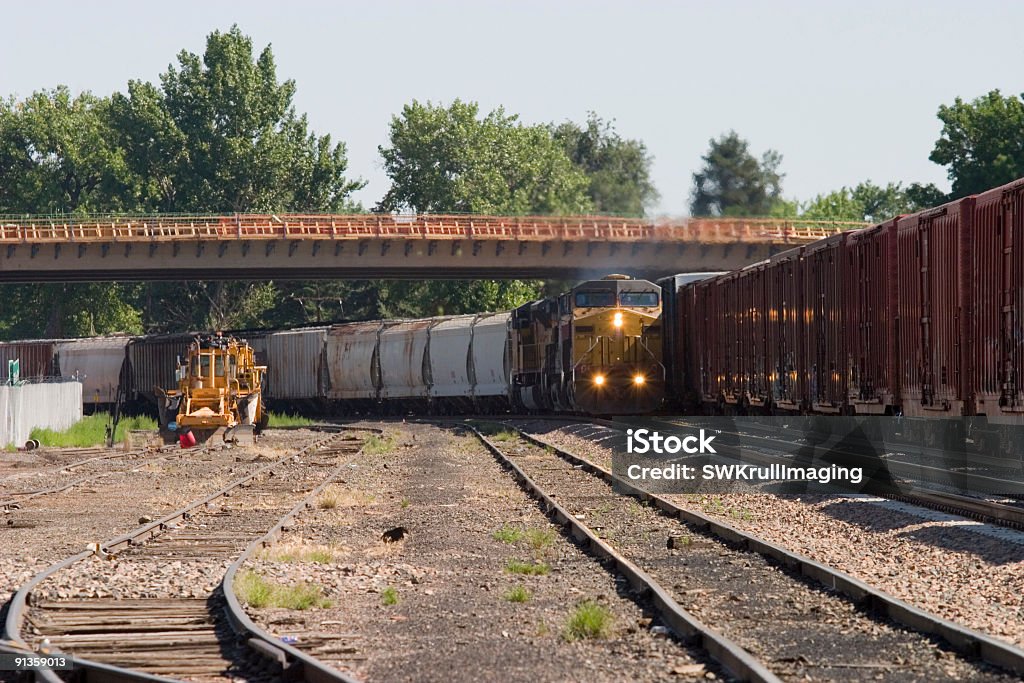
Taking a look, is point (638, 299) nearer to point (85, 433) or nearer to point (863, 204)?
point (85, 433)

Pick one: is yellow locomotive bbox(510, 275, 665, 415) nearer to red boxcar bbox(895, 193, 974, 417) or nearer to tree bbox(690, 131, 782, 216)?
red boxcar bbox(895, 193, 974, 417)

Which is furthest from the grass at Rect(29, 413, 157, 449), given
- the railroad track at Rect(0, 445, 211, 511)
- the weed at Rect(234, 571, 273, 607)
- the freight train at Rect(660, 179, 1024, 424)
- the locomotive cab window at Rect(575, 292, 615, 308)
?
the weed at Rect(234, 571, 273, 607)

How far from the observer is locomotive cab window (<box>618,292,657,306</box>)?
3409 cm

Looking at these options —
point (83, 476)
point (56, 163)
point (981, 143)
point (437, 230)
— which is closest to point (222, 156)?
point (56, 163)

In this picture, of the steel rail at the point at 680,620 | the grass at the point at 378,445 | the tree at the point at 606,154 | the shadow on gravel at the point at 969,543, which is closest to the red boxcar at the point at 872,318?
the shadow on gravel at the point at 969,543

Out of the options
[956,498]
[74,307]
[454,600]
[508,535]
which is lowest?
[454,600]

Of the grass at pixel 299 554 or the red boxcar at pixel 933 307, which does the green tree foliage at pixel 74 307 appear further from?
the grass at pixel 299 554

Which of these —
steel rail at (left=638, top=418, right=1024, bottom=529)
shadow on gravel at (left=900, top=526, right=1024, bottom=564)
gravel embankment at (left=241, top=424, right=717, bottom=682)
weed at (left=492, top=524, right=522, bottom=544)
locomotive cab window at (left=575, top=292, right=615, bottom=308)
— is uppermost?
locomotive cab window at (left=575, top=292, right=615, bottom=308)

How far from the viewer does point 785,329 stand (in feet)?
82.4

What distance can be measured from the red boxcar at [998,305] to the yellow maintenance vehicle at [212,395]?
24.2 m

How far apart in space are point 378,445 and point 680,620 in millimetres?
25836

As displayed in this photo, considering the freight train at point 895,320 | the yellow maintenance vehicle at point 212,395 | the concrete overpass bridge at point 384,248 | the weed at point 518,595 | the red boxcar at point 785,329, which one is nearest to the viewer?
the weed at point 518,595

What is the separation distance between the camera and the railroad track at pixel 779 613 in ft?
27.4

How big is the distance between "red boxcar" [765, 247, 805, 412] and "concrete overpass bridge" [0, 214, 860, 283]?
5218cm
